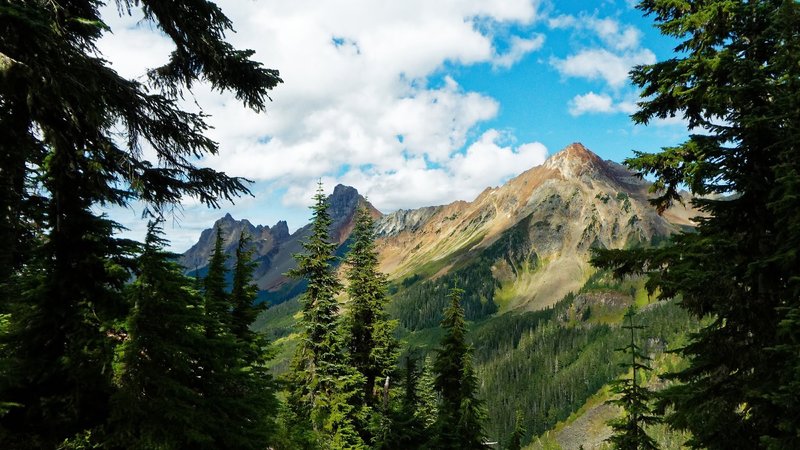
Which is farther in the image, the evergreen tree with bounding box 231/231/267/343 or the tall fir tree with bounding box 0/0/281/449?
the evergreen tree with bounding box 231/231/267/343

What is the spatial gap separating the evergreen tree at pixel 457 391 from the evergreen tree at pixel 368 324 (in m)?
3.18

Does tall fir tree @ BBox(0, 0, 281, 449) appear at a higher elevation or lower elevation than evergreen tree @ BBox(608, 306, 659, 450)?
higher

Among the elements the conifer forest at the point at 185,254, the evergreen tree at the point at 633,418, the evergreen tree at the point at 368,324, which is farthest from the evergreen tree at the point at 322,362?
the evergreen tree at the point at 633,418

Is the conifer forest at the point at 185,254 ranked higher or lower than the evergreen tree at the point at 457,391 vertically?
higher

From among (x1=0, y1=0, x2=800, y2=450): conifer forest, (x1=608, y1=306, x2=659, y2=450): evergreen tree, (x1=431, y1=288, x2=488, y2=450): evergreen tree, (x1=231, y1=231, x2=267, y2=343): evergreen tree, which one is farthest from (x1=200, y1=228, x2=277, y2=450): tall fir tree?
(x1=431, y1=288, x2=488, y2=450): evergreen tree

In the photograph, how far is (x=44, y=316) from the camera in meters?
6.32

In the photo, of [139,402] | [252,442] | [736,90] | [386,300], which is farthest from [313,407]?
[736,90]

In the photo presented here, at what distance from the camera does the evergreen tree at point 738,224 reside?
8.25m

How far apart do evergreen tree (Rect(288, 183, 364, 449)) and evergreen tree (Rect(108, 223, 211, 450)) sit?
15573mm

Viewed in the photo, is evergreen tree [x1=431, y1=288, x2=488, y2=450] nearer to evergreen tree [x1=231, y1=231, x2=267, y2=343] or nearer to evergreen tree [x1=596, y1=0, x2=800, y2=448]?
evergreen tree [x1=231, y1=231, x2=267, y2=343]

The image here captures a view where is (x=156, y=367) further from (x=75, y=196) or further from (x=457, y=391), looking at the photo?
(x=457, y=391)

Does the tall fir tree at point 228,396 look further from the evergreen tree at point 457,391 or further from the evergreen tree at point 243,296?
the evergreen tree at point 457,391

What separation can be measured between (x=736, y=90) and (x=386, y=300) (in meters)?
20.7

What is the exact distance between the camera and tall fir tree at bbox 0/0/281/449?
227 inches
